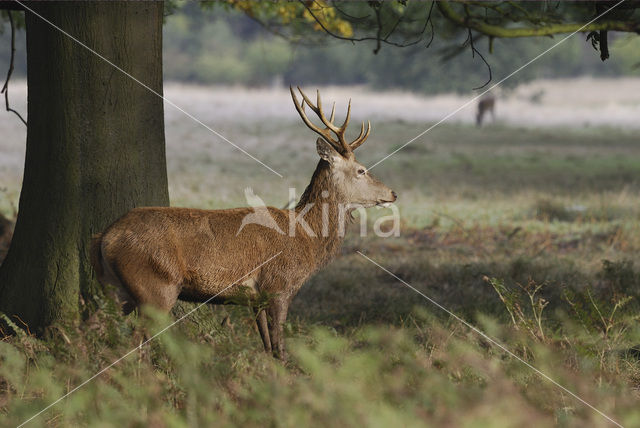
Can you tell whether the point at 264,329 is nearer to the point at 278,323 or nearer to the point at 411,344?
the point at 278,323

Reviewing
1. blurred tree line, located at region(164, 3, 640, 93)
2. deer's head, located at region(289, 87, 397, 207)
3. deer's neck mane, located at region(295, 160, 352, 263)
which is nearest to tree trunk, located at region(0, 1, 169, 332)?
deer's neck mane, located at region(295, 160, 352, 263)

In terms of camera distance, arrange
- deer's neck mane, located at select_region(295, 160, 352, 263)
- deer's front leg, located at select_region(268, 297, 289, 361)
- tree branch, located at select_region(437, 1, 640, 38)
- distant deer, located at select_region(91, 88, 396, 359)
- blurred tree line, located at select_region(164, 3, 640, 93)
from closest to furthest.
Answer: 1. distant deer, located at select_region(91, 88, 396, 359)
2. deer's front leg, located at select_region(268, 297, 289, 361)
3. deer's neck mane, located at select_region(295, 160, 352, 263)
4. tree branch, located at select_region(437, 1, 640, 38)
5. blurred tree line, located at select_region(164, 3, 640, 93)

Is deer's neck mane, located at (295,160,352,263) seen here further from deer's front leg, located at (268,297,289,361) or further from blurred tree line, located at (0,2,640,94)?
blurred tree line, located at (0,2,640,94)

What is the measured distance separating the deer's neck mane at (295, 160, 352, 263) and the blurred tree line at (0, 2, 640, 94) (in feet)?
173

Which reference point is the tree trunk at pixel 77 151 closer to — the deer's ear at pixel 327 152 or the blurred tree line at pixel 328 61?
the deer's ear at pixel 327 152

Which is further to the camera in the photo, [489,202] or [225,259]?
[489,202]

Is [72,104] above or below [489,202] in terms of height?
above

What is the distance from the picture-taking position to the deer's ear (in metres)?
5.87

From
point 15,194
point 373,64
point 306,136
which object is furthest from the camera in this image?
point 373,64

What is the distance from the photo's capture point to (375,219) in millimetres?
13281

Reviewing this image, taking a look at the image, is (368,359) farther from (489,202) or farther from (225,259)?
(489,202)

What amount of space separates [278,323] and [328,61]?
69.4 meters

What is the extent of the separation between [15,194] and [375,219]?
623 cm

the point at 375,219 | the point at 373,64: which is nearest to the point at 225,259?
the point at 375,219
